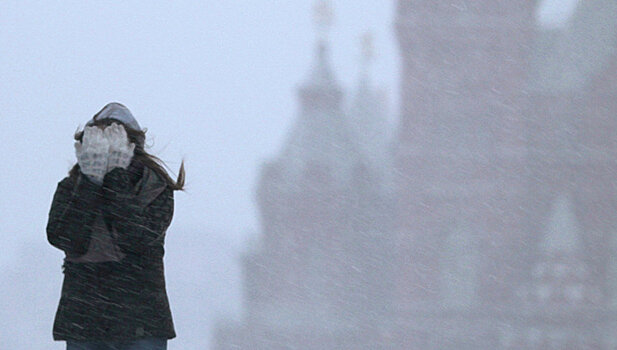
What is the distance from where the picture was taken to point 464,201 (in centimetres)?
4300

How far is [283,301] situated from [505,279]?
38.5ft

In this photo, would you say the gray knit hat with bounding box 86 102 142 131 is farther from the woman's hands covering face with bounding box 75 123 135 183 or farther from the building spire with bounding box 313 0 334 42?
the building spire with bounding box 313 0 334 42

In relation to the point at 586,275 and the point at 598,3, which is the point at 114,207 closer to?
the point at 586,275

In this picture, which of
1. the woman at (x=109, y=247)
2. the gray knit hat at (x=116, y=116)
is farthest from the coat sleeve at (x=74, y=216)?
the gray knit hat at (x=116, y=116)

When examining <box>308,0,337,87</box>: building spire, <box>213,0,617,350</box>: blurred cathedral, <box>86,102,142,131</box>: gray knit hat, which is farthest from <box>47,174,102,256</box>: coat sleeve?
<box>308,0,337,87</box>: building spire

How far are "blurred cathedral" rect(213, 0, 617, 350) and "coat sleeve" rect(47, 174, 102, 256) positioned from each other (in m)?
37.7

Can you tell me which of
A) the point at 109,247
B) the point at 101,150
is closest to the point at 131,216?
the point at 109,247

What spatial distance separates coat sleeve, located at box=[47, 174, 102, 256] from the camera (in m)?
2.47

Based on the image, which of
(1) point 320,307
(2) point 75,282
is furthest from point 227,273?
(2) point 75,282

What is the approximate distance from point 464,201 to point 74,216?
41.3 metres

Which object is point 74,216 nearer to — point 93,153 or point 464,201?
point 93,153

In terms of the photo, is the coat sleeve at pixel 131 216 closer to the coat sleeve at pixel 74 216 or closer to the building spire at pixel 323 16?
the coat sleeve at pixel 74 216

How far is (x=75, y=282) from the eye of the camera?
8.23ft

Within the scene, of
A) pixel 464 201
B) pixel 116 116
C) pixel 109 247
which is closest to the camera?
pixel 109 247
